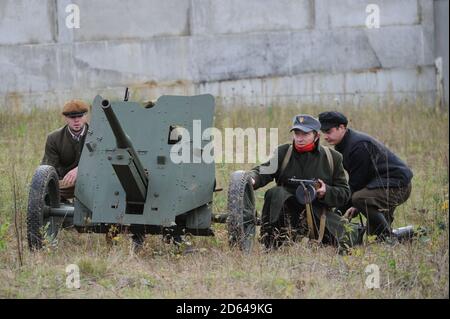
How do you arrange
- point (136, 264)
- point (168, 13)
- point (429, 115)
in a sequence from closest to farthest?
1. point (136, 264)
2. point (429, 115)
3. point (168, 13)

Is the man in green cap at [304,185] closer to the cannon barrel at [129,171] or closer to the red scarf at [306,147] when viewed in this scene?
the red scarf at [306,147]

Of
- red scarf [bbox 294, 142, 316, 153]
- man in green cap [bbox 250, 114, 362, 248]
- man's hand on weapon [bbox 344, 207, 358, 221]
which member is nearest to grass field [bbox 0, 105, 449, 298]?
man in green cap [bbox 250, 114, 362, 248]

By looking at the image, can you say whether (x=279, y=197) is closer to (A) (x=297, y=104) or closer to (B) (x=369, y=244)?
(B) (x=369, y=244)

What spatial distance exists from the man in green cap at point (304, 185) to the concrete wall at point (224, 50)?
6.42 meters

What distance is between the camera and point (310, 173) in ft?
26.6

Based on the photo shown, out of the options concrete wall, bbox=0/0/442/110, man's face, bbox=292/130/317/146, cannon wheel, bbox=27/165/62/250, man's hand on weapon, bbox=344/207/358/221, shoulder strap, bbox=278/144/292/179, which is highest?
concrete wall, bbox=0/0/442/110

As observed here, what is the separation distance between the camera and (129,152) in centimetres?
746

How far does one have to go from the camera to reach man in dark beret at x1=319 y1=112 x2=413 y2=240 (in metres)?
8.40

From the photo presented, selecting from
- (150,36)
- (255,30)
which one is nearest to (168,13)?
(150,36)

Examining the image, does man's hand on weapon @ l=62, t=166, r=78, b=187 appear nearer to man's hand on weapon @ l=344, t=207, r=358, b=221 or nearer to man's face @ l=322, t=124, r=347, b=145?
man's face @ l=322, t=124, r=347, b=145

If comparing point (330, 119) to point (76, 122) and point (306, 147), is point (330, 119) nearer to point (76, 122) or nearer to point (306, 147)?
point (306, 147)

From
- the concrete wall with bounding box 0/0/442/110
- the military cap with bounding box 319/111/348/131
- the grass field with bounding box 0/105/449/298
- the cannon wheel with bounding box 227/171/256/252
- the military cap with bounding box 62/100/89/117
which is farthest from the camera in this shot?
the concrete wall with bounding box 0/0/442/110

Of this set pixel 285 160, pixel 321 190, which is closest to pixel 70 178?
pixel 285 160
